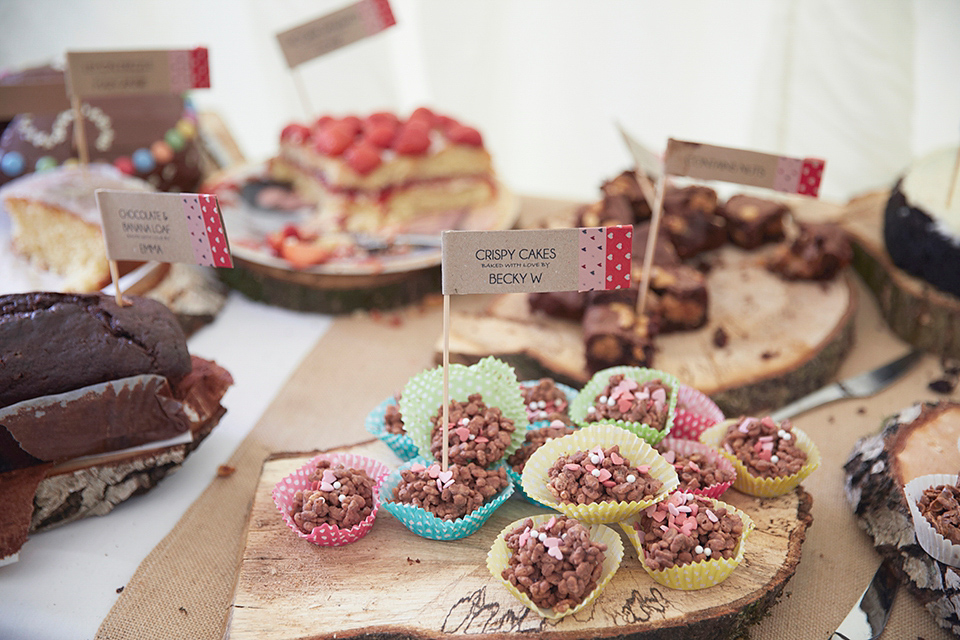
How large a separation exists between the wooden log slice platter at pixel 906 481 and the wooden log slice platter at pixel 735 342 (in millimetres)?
453

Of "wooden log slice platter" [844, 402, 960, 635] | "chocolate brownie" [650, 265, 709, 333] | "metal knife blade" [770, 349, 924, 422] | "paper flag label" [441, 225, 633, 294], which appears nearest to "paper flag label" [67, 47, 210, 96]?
"paper flag label" [441, 225, 633, 294]

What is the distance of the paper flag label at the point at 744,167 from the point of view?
8.31 ft

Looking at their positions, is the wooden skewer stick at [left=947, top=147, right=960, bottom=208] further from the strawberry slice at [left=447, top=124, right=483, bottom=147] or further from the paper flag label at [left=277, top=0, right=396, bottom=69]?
the paper flag label at [left=277, top=0, right=396, bottom=69]

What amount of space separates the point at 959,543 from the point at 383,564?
4.70ft

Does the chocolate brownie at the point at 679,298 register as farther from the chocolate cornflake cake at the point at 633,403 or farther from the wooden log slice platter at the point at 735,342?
the chocolate cornflake cake at the point at 633,403

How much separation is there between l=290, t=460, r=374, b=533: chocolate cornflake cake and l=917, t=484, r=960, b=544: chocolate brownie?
1.46 m

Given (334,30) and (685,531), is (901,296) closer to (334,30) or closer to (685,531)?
(685,531)

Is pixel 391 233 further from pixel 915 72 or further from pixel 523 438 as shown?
pixel 915 72

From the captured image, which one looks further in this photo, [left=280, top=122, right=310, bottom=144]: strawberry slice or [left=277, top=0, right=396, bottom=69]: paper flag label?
[left=280, top=122, right=310, bottom=144]: strawberry slice

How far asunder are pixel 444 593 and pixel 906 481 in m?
1.34

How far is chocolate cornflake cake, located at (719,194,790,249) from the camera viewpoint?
348cm

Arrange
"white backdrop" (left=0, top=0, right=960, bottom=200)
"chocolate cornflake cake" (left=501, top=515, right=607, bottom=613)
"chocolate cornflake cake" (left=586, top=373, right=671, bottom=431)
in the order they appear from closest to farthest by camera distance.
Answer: "chocolate cornflake cake" (left=501, top=515, right=607, bottom=613) < "chocolate cornflake cake" (left=586, top=373, right=671, bottom=431) < "white backdrop" (left=0, top=0, right=960, bottom=200)

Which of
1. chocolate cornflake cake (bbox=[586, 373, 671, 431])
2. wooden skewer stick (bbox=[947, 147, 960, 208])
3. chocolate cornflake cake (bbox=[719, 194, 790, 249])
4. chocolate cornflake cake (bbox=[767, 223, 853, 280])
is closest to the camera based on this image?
chocolate cornflake cake (bbox=[586, 373, 671, 431])

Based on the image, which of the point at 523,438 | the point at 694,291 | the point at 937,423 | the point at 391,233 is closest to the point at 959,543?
the point at 937,423
